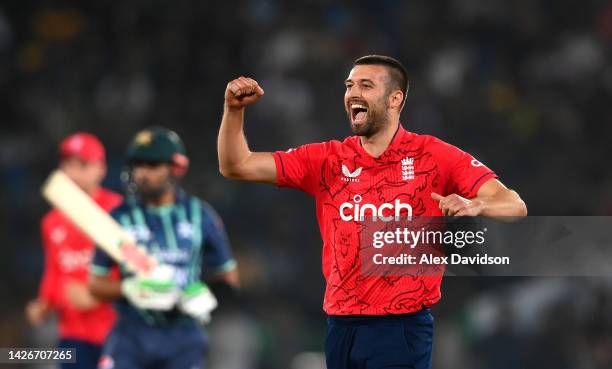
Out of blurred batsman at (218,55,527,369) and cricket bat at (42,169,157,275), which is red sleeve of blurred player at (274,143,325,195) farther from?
cricket bat at (42,169,157,275)

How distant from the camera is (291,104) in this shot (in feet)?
38.0

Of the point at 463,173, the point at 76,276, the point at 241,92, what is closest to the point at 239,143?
the point at 241,92

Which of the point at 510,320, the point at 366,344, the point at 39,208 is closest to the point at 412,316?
the point at 366,344

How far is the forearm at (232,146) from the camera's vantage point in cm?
475

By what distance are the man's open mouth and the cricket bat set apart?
1.82 meters

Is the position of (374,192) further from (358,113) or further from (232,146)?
(232,146)

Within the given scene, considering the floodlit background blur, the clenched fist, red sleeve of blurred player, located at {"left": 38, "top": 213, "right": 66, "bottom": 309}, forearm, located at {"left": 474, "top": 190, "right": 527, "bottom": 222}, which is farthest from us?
the floodlit background blur

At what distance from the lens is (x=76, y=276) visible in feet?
24.6

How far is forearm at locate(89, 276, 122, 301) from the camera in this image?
6301 millimetres

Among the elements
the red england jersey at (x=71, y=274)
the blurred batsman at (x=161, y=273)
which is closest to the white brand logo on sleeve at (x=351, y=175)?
the blurred batsman at (x=161, y=273)

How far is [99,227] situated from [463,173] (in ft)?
8.06

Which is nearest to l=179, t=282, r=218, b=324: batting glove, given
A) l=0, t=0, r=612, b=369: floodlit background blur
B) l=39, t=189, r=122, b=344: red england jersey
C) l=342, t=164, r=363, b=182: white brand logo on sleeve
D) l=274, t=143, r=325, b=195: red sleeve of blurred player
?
l=39, t=189, r=122, b=344: red england jersey

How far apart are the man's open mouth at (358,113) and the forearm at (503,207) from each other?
0.61m

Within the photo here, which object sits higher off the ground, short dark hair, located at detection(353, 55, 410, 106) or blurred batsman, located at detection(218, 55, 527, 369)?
short dark hair, located at detection(353, 55, 410, 106)
